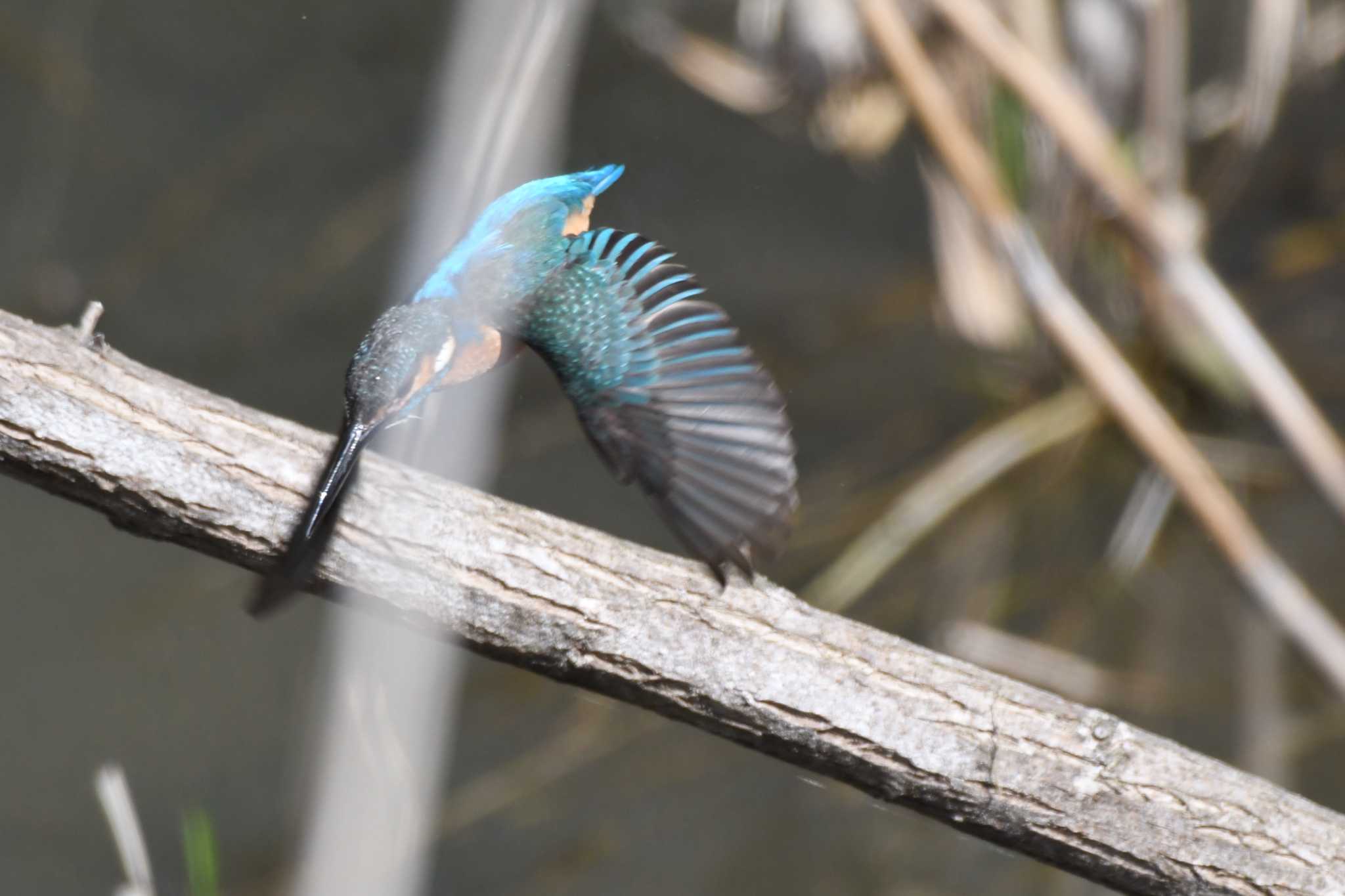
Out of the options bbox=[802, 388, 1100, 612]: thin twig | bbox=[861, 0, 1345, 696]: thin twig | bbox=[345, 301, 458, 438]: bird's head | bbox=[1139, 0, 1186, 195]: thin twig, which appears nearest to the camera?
bbox=[345, 301, 458, 438]: bird's head

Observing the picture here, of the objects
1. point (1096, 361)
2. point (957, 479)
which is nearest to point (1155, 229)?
point (1096, 361)

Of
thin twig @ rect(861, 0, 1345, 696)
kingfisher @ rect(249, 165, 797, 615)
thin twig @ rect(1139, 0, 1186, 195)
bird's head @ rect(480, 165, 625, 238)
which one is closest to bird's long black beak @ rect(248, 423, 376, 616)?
kingfisher @ rect(249, 165, 797, 615)

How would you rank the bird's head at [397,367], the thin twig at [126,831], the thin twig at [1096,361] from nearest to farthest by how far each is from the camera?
the bird's head at [397,367] < the thin twig at [126,831] < the thin twig at [1096,361]

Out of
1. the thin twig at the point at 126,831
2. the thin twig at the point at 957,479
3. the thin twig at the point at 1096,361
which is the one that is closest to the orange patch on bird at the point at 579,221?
the thin twig at the point at 126,831

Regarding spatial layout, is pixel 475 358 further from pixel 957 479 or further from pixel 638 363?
pixel 957 479

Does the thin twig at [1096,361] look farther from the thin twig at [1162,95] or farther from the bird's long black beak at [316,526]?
the bird's long black beak at [316,526]

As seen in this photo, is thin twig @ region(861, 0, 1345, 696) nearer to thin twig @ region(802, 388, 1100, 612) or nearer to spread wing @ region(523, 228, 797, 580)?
thin twig @ region(802, 388, 1100, 612)
